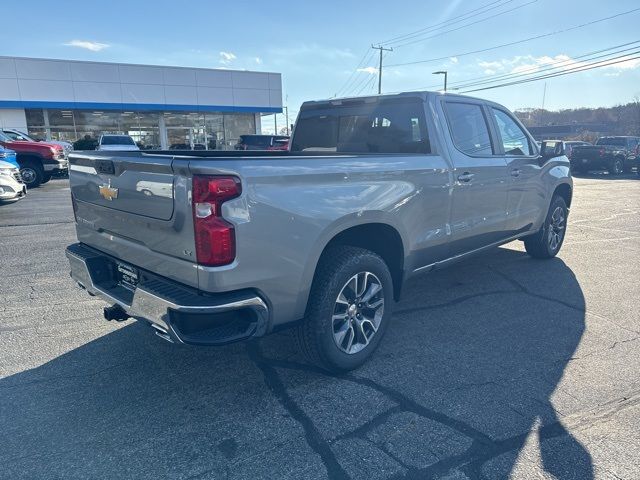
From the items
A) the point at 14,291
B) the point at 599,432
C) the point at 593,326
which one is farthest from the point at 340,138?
the point at 14,291

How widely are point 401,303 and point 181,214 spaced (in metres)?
2.92

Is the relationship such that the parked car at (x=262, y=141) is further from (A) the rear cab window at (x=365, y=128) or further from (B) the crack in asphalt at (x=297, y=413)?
(B) the crack in asphalt at (x=297, y=413)

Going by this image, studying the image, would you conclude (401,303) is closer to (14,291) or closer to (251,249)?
(251,249)

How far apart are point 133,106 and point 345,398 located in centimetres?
3237

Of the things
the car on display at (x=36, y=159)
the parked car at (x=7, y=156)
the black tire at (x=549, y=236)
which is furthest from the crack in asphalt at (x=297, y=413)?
the car on display at (x=36, y=159)

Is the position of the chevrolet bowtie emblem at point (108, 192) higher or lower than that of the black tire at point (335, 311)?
higher

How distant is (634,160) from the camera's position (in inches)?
886

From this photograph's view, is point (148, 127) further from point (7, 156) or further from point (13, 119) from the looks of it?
point (7, 156)

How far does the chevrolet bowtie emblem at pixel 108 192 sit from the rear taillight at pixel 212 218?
36.3 inches

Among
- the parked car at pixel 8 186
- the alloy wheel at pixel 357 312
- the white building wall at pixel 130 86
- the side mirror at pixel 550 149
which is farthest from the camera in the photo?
the white building wall at pixel 130 86

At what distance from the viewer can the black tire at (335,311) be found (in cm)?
308

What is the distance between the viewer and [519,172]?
5141 millimetres

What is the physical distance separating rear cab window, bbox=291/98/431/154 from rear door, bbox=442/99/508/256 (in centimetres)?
32

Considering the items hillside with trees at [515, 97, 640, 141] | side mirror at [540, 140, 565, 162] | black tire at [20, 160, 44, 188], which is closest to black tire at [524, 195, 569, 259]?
side mirror at [540, 140, 565, 162]
